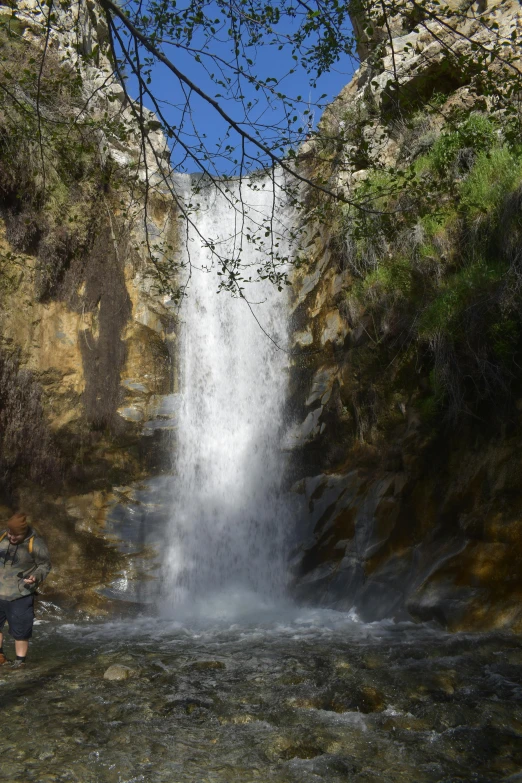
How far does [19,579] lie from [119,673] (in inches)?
51.1

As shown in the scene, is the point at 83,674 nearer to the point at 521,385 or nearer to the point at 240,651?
the point at 240,651

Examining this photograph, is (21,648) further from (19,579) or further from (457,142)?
(457,142)

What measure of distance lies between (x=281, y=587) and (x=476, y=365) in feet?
14.5

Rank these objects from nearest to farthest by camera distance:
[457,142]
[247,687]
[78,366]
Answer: [247,687]
[457,142]
[78,366]

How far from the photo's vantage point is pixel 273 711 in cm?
443

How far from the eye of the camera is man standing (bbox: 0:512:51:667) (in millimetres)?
5641

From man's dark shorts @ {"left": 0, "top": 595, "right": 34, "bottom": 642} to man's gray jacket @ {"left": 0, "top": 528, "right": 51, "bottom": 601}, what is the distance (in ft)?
0.21

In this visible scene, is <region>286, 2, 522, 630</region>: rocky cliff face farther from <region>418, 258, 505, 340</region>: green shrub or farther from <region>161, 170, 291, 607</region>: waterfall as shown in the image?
<region>161, 170, 291, 607</region>: waterfall

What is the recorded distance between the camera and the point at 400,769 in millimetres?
3523

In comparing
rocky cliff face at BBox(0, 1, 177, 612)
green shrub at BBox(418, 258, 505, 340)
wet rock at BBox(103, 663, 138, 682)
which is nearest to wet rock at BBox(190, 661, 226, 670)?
wet rock at BBox(103, 663, 138, 682)

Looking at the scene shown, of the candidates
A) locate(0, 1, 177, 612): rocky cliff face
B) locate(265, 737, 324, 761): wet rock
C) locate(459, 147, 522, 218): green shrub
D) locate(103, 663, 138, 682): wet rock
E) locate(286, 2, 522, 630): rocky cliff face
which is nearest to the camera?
locate(265, 737, 324, 761): wet rock

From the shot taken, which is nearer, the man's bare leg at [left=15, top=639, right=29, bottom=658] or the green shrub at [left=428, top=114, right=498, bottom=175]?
the man's bare leg at [left=15, top=639, right=29, bottom=658]

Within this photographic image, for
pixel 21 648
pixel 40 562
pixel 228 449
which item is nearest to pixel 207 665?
pixel 21 648

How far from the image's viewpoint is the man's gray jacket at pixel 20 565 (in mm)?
5645
